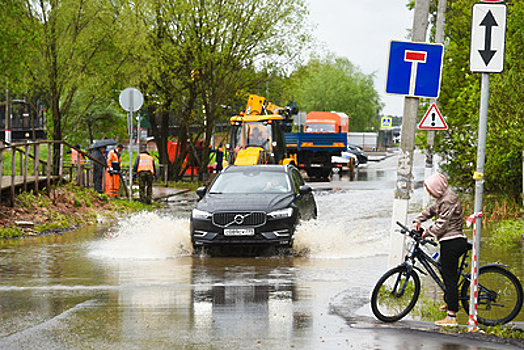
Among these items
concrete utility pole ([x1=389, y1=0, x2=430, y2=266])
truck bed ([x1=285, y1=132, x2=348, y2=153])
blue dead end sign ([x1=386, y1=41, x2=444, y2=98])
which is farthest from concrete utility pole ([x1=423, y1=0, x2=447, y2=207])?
truck bed ([x1=285, y1=132, x2=348, y2=153])

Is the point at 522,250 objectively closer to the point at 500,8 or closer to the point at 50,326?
the point at 500,8

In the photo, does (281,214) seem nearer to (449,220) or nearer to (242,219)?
(242,219)

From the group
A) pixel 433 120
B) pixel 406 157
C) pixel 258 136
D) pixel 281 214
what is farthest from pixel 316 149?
pixel 406 157

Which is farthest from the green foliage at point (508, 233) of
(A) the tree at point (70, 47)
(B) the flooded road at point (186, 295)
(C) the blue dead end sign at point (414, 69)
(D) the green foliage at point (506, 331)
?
(A) the tree at point (70, 47)

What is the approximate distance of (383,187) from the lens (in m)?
34.2

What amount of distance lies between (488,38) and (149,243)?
8704 millimetres

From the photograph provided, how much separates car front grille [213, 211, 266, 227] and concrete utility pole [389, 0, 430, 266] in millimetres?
3861

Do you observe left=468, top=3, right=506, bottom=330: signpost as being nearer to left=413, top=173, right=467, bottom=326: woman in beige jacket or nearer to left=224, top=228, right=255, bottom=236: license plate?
left=413, top=173, right=467, bottom=326: woman in beige jacket

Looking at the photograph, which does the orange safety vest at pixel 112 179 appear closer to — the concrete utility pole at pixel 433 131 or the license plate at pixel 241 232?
the concrete utility pole at pixel 433 131

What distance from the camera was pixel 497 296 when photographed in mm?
7938

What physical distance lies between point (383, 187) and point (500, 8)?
87.3 ft

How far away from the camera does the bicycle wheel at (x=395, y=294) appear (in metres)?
8.23

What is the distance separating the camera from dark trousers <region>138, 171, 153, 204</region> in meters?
24.4

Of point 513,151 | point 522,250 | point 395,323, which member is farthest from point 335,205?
point 395,323
